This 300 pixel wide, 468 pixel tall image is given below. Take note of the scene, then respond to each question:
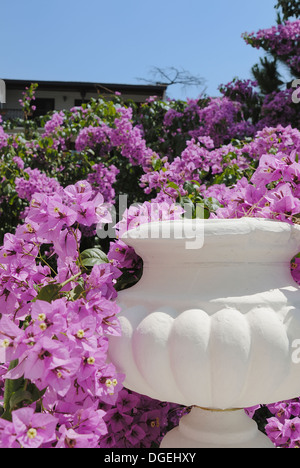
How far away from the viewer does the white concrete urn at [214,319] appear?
95cm

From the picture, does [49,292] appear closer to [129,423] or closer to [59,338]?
[59,338]

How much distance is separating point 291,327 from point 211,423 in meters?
0.36

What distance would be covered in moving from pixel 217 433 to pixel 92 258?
0.54 m

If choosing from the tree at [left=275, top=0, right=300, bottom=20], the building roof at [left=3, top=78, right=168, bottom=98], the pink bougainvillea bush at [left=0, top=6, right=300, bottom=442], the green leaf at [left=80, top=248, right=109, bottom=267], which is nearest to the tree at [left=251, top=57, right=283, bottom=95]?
the tree at [left=275, top=0, right=300, bottom=20]

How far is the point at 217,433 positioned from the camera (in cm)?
114

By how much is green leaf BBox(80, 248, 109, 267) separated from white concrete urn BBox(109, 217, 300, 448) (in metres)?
0.15

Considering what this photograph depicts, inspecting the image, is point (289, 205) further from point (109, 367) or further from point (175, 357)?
point (109, 367)

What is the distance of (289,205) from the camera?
1.16 m

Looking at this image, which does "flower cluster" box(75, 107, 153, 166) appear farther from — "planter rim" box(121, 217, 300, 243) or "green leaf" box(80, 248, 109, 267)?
"planter rim" box(121, 217, 300, 243)

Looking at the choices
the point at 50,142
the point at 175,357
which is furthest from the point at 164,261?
the point at 50,142

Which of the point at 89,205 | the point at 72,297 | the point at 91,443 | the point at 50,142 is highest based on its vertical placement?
the point at 50,142

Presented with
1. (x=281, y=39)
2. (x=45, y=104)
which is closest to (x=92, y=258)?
(x=281, y=39)

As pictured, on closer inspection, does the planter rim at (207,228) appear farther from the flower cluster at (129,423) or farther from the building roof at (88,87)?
the building roof at (88,87)
